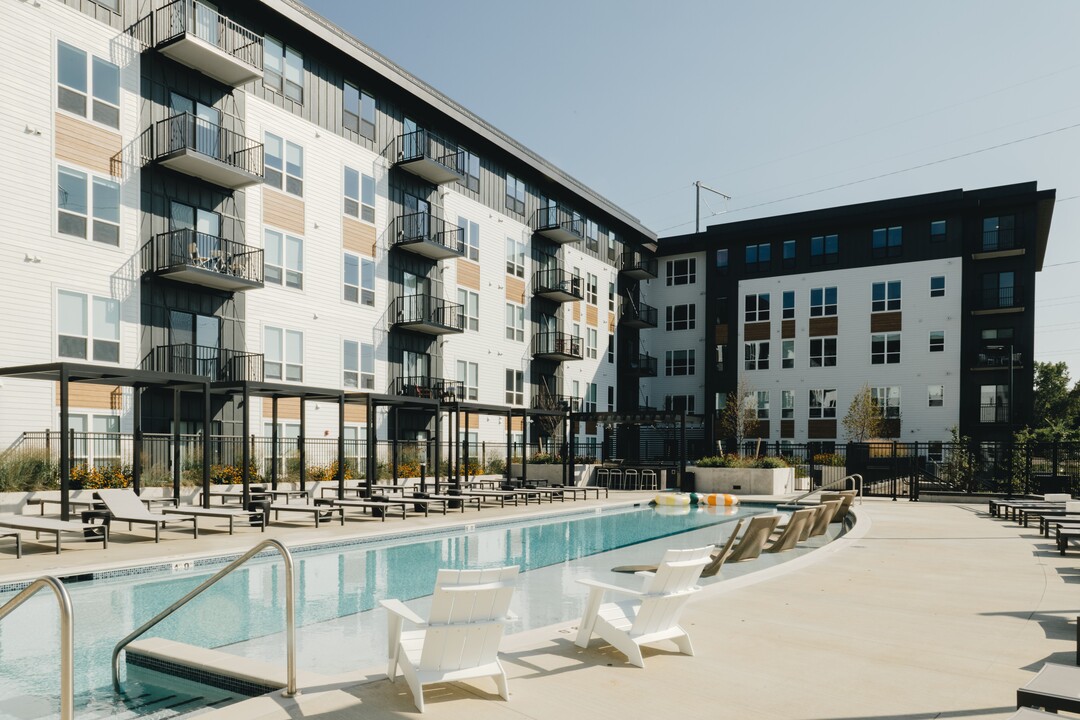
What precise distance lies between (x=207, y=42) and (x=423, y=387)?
49.4ft

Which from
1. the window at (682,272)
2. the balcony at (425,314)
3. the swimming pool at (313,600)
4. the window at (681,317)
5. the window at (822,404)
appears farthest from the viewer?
the window at (682,272)

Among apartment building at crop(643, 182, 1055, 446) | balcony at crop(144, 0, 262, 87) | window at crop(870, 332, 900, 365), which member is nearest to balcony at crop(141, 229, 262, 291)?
balcony at crop(144, 0, 262, 87)

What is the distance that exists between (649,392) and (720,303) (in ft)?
23.8

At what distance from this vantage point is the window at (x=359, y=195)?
30.3 metres

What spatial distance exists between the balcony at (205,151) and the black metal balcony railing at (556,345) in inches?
744

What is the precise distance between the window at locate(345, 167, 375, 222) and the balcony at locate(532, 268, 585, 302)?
40.7 ft

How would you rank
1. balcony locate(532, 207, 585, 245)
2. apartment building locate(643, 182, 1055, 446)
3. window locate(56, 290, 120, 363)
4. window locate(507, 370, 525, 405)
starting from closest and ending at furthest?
window locate(56, 290, 120, 363) → window locate(507, 370, 525, 405) → apartment building locate(643, 182, 1055, 446) → balcony locate(532, 207, 585, 245)

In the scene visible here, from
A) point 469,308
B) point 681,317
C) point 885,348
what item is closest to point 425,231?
point 469,308

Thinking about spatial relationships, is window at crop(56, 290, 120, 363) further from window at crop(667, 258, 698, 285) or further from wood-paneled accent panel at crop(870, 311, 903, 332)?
wood-paneled accent panel at crop(870, 311, 903, 332)

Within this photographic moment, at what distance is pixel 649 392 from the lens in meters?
51.7

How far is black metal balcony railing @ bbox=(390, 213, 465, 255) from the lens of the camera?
3225 centimetres

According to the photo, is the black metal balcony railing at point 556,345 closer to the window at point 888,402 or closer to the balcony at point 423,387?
the balcony at point 423,387

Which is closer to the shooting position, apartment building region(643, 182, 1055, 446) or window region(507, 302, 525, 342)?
window region(507, 302, 525, 342)

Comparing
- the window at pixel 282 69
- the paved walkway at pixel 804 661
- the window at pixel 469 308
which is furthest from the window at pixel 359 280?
the paved walkway at pixel 804 661
